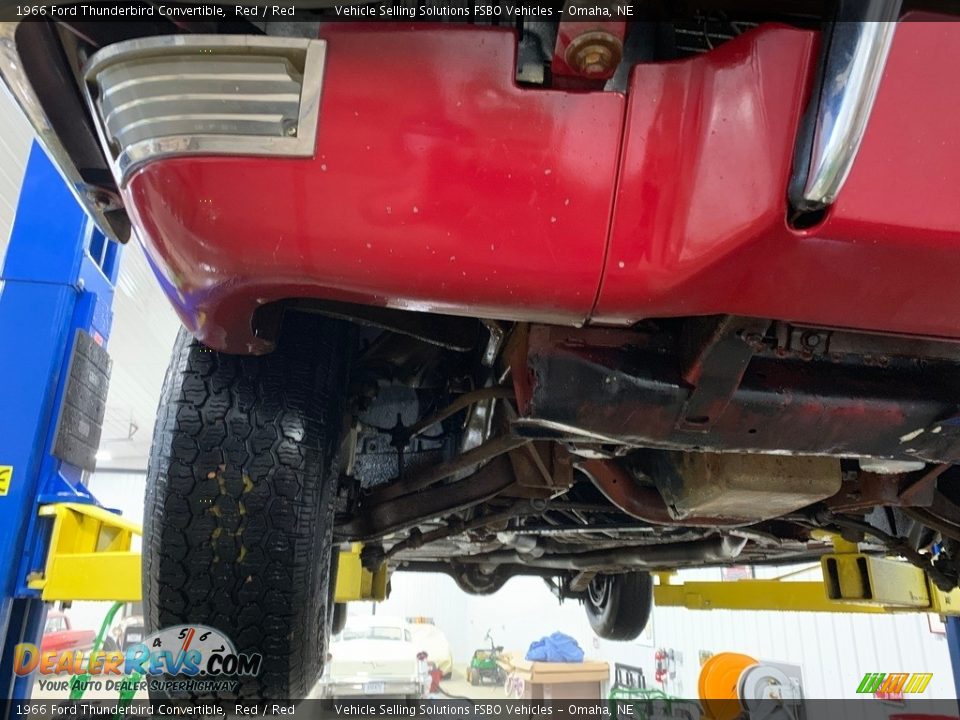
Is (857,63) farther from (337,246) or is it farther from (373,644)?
(373,644)

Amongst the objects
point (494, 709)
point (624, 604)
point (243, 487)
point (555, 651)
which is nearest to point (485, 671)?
point (555, 651)

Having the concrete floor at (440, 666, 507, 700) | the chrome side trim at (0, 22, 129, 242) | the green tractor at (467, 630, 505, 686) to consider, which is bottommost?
the concrete floor at (440, 666, 507, 700)

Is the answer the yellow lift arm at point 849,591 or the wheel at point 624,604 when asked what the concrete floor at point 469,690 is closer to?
the wheel at point 624,604

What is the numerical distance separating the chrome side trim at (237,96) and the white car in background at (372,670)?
720 centimetres

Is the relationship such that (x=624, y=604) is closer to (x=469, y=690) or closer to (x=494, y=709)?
(x=494, y=709)

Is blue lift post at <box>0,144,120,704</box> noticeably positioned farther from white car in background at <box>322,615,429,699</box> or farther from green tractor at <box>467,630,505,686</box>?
green tractor at <box>467,630,505,686</box>

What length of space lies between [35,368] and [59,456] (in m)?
0.29

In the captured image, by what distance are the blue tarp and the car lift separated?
20.6 feet

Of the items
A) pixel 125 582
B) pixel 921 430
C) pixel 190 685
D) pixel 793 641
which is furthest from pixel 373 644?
pixel 921 430

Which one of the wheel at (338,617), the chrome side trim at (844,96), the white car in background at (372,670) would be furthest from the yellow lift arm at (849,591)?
the white car in background at (372,670)

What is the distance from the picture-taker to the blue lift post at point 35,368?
6.29ft

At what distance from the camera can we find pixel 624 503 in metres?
1.35

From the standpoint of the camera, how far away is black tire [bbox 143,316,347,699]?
1.07 meters

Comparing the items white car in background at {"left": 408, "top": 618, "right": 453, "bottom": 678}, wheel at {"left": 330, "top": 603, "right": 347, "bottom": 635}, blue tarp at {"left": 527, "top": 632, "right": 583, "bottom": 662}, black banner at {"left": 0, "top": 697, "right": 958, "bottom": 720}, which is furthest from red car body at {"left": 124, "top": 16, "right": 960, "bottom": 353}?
white car in background at {"left": 408, "top": 618, "right": 453, "bottom": 678}
